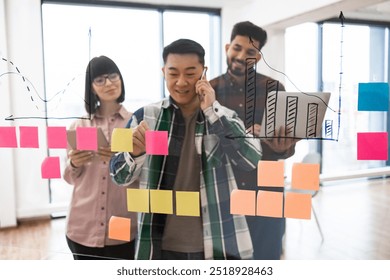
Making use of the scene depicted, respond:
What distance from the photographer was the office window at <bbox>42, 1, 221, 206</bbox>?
4.13ft

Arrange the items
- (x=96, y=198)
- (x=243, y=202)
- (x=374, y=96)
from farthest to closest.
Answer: (x=96, y=198) → (x=243, y=202) → (x=374, y=96)

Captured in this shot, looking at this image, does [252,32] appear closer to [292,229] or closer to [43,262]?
[292,229]

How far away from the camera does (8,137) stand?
53.1 inches

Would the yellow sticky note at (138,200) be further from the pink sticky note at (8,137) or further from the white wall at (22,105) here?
the pink sticky note at (8,137)

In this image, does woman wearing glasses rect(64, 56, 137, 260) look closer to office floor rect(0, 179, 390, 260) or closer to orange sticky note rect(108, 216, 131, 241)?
orange sticky note rect(108, 216, 131, 241)

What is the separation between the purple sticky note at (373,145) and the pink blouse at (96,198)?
0.83 m

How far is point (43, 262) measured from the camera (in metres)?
1.39

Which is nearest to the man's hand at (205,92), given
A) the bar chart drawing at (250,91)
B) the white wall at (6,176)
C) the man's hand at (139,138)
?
the bar chart drawing at (250,91)

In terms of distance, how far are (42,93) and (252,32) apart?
804 millimetres

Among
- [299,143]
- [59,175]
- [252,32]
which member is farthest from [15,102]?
[299,143]

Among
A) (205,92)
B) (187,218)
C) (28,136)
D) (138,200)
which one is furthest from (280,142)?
(28,136)

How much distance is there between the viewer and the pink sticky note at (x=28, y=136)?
1.33 meters

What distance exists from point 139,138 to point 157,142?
0.23 ft

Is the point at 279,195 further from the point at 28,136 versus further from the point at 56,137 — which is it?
the point at 28,136
